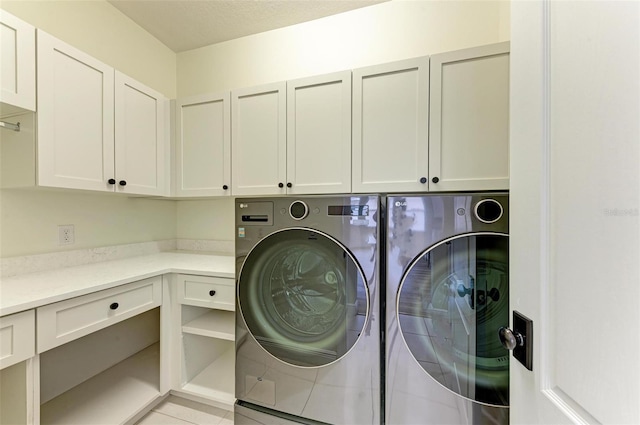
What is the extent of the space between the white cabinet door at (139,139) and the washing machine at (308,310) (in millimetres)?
947

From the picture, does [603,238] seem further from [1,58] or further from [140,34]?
[140,34]

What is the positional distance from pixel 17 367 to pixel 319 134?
1.71 m

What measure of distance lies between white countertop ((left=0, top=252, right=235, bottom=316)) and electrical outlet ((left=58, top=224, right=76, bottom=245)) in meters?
0.17

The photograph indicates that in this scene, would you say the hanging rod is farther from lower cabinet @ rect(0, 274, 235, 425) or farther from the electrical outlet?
lower cabinet @ rect(0, 274, 235, 425)

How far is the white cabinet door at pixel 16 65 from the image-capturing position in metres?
1.12

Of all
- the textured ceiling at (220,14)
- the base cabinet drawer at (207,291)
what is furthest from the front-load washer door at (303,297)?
the textured ceiling at (220,14)

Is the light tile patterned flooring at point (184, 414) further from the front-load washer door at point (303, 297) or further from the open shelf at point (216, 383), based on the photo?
the front-load washer door at point (303, 297)

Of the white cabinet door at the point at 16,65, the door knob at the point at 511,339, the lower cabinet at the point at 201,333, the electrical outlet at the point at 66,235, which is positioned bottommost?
the lower cabinet at the point at 201,333

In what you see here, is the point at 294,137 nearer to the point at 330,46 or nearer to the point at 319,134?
the point at 319,134

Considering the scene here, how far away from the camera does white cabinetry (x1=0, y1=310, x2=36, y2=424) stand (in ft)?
3.06

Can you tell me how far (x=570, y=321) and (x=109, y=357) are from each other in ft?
8.42

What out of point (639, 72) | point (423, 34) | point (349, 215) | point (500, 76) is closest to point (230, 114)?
point (349, 215)

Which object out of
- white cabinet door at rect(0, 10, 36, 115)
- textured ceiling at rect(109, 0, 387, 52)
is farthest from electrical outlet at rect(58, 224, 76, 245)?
textured ceiling at rect(109, 0, 387, 52)

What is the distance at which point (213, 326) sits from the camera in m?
1.65
